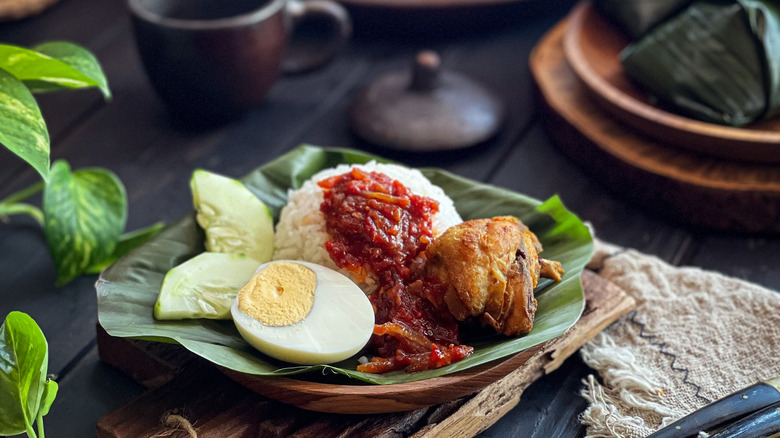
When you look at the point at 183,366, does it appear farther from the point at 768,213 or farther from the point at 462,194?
the point at 768,213

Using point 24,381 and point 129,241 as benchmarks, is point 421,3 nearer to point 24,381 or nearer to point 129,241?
point 129,241

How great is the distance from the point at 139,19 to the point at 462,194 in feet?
4.91

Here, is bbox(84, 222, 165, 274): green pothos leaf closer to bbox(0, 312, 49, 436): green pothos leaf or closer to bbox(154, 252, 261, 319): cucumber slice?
bbox(154, 252, 261, 319): cucumber slice

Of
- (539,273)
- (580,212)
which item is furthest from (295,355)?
(580,212)

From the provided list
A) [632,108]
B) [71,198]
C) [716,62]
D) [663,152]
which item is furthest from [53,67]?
[716,62]

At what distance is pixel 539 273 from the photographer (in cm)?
203

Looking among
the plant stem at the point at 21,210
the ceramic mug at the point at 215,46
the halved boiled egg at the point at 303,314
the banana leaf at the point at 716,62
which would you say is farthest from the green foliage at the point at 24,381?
the banana leaf at the point at 716,62

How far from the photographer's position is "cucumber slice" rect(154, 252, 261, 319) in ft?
6.44

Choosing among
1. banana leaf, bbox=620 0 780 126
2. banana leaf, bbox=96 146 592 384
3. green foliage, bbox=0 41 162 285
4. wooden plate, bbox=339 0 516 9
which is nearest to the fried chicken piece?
banana leaf, bbox=96 146 592 384

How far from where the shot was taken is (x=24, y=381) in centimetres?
168

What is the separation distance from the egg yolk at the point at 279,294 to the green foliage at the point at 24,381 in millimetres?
453

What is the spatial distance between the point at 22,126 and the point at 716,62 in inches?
95.7

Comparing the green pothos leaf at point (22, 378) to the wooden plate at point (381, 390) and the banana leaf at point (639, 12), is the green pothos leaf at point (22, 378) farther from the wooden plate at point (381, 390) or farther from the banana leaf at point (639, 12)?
the banana leaf at point (639, 12)

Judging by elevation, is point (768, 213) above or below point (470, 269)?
below
